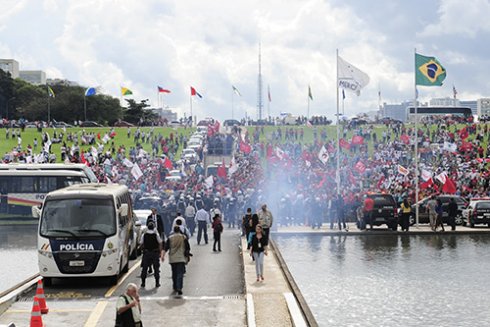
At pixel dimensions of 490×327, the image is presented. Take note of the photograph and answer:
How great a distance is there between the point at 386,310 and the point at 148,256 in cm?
613

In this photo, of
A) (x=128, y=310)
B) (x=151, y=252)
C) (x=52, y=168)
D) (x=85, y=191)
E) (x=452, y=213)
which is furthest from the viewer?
(x=52, y=168)

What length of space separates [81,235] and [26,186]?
22.2m

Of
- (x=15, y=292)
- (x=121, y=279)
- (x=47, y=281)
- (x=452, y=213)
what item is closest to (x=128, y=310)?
(x=15, y=292)

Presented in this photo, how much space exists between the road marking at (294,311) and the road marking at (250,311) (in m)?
0.75

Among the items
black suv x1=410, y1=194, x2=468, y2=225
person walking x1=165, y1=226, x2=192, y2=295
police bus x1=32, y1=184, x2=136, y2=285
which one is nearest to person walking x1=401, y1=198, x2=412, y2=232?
black suv x1=410, y1=194, x2=468, y2=225

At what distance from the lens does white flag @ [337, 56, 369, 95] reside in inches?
1622

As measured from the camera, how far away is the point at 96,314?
52.4 feet

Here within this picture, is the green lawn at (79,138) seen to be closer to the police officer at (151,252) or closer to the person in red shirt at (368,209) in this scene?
the person in red shirt at (368,209)

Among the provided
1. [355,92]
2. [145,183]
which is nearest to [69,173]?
[145,183]

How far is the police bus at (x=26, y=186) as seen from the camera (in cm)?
4025

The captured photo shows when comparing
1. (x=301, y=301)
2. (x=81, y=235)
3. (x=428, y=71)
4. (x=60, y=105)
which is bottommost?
(x=301, y=301)

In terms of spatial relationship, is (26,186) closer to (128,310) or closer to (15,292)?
(15,292)

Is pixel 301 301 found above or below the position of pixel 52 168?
below

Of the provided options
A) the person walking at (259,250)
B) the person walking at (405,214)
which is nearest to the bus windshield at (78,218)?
the person walking at (259,250)
